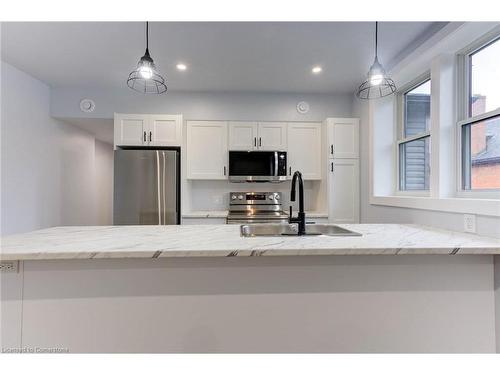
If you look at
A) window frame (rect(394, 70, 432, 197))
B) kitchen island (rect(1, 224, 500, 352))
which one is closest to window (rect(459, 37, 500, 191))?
window frame (rect(394, 70, 432, 197))

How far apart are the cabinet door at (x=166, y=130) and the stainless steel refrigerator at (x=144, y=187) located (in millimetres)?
200

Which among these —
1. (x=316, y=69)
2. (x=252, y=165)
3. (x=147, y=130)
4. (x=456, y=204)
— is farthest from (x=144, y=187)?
(x=456, y=204)

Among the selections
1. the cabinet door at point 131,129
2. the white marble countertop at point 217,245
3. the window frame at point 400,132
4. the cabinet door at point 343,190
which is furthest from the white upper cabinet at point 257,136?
the white marble countertop at point 217,245

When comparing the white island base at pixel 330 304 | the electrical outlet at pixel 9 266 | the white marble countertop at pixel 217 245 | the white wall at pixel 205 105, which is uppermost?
the white wall at pixel 205 105

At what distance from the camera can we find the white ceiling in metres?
2.10

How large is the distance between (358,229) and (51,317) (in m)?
1.71

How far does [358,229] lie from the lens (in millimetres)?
1642

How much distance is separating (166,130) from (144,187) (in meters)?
0.77

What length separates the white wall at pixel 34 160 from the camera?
280 cm

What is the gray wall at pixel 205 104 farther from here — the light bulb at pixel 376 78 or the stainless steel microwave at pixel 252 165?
the light bulb at pixel 376 78

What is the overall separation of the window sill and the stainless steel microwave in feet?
4.37

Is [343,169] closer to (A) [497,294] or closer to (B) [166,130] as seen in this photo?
(A) [497,294]

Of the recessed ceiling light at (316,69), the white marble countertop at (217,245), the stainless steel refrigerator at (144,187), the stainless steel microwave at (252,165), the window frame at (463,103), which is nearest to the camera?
the white marble countertop at (217,245)

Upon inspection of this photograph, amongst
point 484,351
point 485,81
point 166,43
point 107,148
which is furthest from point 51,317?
point 107,148
